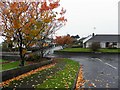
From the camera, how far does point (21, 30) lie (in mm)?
18578

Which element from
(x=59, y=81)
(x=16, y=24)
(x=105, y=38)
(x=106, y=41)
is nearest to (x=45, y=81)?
(x=59, y=81)

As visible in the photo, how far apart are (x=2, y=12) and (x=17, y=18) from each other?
4.33ft

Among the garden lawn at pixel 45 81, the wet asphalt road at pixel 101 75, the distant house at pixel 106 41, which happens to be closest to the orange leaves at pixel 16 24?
the garden lawn at pixel 45 81

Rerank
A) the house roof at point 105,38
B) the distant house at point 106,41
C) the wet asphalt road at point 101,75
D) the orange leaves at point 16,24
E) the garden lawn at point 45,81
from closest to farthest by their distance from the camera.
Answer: the garden lawn at point 45,81 → the wet asphalt road at point 101,75 → the orange leaves at point 16,24 → the distant house at point 106,41 → the house roof at point 105,38

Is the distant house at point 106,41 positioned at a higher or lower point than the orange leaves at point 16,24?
lower

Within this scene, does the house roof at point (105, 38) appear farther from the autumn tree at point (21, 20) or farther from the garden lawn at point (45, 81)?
the garden lawn at point (45, 81)

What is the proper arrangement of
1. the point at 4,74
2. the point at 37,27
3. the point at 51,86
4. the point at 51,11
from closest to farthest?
the point at 51,86
the point at 4,74
the point at 37,27
the point at 51,11

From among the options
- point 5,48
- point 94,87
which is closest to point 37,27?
point 94,87

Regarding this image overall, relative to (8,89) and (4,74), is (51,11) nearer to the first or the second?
(4,74)

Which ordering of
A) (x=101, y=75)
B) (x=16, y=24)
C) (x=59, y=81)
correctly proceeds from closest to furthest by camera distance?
1. (x=59, y=81)
2. (x=101, y=75)
3. (x=16, y=24)

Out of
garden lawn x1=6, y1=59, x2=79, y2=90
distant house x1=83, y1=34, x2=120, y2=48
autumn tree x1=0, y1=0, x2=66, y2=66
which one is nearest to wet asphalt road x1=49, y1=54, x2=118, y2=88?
garden lawn x1=6, y1=59, x2=79, y2=90

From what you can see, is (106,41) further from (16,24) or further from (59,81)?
(59,81)

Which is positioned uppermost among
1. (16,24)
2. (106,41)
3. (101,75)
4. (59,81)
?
→ (16,24)

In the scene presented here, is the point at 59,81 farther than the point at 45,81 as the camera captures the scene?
Yes
